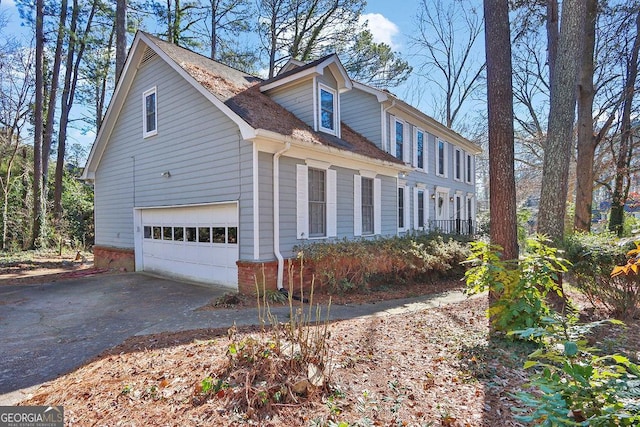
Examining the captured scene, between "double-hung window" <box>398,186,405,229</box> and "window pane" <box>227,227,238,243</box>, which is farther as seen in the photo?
"double-hung window" <box>398,186,405,229</box>

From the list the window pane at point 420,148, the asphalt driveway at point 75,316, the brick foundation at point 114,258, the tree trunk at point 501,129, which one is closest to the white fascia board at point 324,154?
the window pane at point 420,148

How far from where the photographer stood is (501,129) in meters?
5.61

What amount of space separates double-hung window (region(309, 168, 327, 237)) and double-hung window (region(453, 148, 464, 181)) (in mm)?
10938

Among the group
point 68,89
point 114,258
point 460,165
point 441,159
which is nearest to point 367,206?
point 441,159

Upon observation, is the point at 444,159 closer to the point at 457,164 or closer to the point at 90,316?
the point at 457,164

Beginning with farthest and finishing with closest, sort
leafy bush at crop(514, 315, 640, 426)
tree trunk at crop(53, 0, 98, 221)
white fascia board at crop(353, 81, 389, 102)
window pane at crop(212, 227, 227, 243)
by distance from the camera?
tree trunk at crop(53, 0, 98, 221)
white fascia board at crop(353, 81, 389, 102)
window pane at crop(212, 227, 227, 243)
leafy bush at crop(514, 315, 640, 426)

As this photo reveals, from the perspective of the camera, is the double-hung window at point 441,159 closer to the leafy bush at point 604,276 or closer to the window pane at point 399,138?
the window pane at point 399,138

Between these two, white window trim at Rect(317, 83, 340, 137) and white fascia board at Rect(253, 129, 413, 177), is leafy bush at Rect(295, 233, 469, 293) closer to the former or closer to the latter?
white fascia board at Rect(253, 129, 413, 177)

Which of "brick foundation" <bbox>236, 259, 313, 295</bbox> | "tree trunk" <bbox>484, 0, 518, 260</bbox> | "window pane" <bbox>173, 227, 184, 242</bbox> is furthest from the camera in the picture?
"window pane" <bbox>173, 227, 184, 242</bbox>

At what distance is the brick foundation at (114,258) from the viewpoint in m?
11.4

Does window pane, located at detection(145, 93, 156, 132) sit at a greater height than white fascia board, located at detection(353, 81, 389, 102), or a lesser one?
lesser

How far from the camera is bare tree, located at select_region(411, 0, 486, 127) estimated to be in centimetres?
2256

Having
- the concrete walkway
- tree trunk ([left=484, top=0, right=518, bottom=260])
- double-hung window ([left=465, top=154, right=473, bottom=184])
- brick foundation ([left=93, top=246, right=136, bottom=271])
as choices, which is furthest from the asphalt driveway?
double-hung window ([left=465, top=154, right=473, bottom=184])

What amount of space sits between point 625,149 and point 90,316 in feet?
62.8
